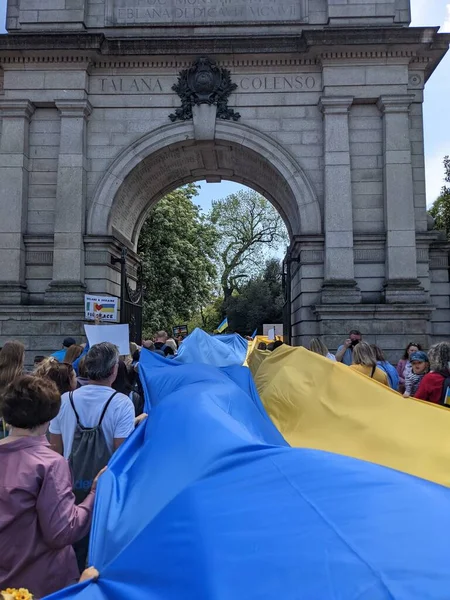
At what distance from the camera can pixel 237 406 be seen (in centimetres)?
418

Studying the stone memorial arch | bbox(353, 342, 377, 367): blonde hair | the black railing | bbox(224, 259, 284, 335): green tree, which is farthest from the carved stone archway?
bbox(224, 259, 284, 335): green tree

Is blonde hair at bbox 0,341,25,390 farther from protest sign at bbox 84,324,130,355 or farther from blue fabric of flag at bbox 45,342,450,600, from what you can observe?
protest sign at bbox 84,324,130,355

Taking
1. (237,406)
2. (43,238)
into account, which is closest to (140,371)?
(237,406)

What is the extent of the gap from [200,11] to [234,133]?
3437mm

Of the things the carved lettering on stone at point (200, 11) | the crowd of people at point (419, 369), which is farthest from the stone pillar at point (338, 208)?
the crowd of people at point (419, 369)

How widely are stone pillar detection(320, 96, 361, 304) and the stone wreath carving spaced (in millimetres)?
2427

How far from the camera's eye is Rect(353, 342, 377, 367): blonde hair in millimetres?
6137

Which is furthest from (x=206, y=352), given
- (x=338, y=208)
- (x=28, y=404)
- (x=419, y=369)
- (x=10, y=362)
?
(x=28, y=404)

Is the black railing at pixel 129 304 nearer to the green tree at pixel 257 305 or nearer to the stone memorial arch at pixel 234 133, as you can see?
the stone memorial arch at pixel 234 133

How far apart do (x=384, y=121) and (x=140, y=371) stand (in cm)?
1036

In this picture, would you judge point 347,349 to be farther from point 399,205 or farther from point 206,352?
point 399,205

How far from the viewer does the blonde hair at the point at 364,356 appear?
6.14 metres

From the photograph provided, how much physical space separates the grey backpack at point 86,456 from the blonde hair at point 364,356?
11.6 ft

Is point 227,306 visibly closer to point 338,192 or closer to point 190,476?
point 338,192
